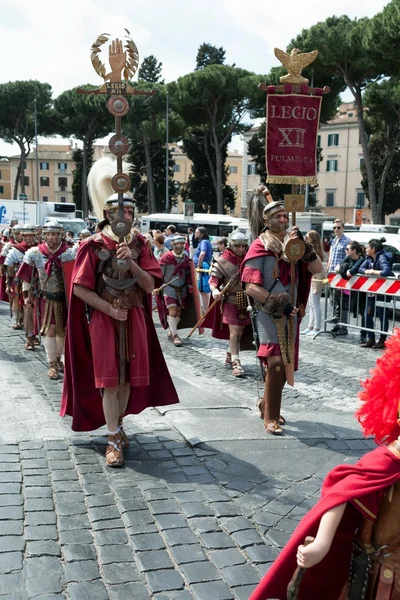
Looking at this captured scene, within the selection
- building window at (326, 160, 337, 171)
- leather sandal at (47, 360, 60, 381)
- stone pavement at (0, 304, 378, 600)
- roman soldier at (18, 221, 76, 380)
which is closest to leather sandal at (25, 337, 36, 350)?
roman soldier at (18, 221, 76, 380)

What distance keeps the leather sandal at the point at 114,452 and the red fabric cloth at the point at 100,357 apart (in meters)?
0.24

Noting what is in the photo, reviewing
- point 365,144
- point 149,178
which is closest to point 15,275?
point 365,144

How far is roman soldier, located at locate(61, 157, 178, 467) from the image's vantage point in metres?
4.70

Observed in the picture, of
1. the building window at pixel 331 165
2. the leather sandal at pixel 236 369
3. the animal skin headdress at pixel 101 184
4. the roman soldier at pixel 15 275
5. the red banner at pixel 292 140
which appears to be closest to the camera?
the animal skin headdress at pixel 101 184

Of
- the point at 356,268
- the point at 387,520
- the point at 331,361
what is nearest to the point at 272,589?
the point at 387,520

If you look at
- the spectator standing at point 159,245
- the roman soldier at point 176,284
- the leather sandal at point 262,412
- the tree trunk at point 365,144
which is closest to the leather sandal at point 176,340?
the roman soldier at point 176,284

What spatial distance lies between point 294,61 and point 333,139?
68078 mm

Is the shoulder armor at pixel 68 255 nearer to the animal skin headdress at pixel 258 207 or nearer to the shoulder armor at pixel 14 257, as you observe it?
the animal skin headdress at pixel 258 207

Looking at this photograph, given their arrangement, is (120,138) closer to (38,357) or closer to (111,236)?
(111,236)

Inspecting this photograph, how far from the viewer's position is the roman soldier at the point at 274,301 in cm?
552

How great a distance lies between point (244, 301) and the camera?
8211 millimetres

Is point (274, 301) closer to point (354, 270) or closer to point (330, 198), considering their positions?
point (354, 270)

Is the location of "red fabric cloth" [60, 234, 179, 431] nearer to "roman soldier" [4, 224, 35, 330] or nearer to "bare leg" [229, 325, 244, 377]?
"bare leg" [229, 325, 244, 377]

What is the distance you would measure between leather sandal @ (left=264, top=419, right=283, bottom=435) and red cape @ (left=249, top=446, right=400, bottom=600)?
9.60 ft
